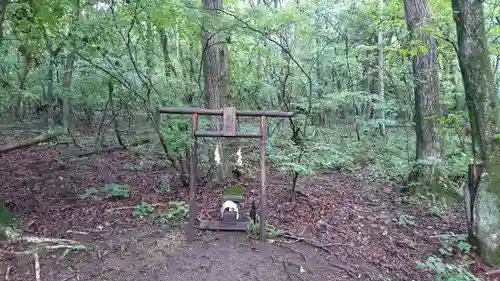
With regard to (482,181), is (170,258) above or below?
below

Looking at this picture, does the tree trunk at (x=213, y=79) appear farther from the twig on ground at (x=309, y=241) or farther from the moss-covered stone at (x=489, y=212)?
the moss-covered stone at (x=489, y=212)

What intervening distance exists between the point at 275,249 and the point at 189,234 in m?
1.09

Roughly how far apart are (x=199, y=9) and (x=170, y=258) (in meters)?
3.79

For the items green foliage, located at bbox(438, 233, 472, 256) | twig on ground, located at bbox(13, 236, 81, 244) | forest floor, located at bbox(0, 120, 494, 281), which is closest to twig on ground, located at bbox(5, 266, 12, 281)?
forest floor, located at bbox(0, 120, 494, 281)

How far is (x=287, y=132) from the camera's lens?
1040cm

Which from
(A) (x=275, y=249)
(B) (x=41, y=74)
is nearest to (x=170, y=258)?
(A) (x=275, y=249)

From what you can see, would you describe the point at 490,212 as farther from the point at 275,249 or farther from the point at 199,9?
the point at 199,9

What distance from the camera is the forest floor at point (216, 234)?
160 inches

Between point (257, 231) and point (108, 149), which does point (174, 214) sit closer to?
point (257, 231)

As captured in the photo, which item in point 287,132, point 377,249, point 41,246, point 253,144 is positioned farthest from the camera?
point 287,132

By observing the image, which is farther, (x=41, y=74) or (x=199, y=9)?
(x=41, y=74)

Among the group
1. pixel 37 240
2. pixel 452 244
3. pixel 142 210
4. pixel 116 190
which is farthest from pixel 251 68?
pixel 37 240

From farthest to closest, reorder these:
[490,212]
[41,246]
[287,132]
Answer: [287,132], [490,212], [41,246]

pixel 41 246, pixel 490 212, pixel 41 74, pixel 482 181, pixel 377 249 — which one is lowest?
pixel 377 249
